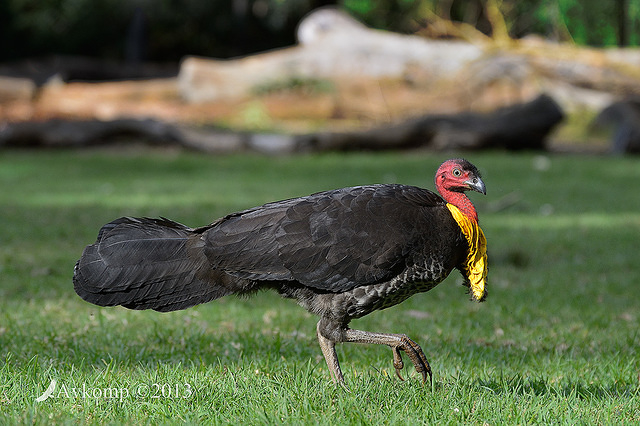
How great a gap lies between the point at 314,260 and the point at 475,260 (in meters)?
0.85

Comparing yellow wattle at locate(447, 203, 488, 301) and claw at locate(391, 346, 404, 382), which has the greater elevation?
yellow wattle at locate(447, 203, 488, 301)

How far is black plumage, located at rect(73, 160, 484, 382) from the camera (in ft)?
13.7

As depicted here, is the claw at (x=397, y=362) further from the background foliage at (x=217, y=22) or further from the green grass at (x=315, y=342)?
the background foliage at (x=217, y=22)

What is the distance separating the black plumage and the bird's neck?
14 cm

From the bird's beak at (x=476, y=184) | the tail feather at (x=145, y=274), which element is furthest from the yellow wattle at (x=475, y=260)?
the tail feather at (x=145, y=274)

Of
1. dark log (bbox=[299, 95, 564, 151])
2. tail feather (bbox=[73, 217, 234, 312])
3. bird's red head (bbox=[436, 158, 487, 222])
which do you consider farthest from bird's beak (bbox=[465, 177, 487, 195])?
dark log (bbox=[299, 95, 564, 151])

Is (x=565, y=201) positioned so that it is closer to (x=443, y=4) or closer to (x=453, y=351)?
(x=453, y=351)

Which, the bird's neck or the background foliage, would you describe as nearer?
the bird's neck

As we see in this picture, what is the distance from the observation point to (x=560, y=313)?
20.7 ft

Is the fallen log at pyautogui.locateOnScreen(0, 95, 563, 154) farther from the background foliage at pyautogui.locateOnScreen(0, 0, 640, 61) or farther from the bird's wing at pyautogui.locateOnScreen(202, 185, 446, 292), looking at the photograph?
the bird's wing at pyautogui.locateOnScreen(202, 185, 446, 292)

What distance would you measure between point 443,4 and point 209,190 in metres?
14.8

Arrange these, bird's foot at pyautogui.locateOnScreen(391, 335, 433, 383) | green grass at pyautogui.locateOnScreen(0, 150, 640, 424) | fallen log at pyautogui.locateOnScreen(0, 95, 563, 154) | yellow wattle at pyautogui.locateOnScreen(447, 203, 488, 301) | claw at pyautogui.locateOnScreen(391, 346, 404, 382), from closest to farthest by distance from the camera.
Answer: green grass at pyautogui.locateOnScreen(0, 150, 640, 424) < bird's foot at pyautogui.locateOnScreen(391, 335, 433, 383) < claw at pyautogui.locateOnScreen(391, 346, 404, 382) < yellow wattle at pyautogui.locateOnScreen(447, 203, 488, 301) < fallen log at pyautogui.locateOnScreen(0, 95, 563, 154)

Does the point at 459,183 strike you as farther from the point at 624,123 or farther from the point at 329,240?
the point at 624,123

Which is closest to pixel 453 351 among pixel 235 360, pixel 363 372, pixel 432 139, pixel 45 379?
pixel 363 372
